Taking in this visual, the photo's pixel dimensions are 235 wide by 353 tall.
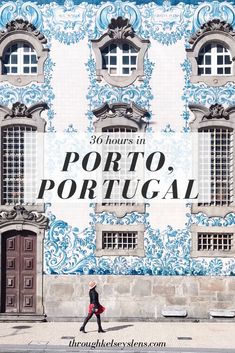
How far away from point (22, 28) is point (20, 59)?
82 cm

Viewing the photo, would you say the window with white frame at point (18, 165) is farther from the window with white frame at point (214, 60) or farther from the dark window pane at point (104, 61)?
the window with white frame at point (214, 60)

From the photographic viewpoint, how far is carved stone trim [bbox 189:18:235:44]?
2019 centimetres

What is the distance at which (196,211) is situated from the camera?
20.1 m

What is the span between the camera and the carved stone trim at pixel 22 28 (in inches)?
798

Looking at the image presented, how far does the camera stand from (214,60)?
2048cm

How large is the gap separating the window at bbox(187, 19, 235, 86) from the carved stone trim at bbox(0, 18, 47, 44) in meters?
3.92

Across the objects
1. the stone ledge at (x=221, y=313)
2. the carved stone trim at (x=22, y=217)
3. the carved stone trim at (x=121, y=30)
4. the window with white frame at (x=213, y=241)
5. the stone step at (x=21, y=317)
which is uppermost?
the carved stone trim at (x=121, y=30)

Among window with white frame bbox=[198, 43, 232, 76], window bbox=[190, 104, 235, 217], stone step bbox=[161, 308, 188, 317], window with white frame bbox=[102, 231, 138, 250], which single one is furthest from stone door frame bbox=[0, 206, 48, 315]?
window with white frame bbox=[198, 43, 232, 76]

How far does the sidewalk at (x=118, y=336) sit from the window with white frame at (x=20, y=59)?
21.6ft

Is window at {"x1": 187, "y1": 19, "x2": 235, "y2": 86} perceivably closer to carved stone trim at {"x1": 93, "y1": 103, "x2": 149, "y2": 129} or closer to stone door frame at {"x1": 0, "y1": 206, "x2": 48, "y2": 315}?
carved stone trim at {"x1": 93, "y1": 103, "x2": 149, "y2": 129}

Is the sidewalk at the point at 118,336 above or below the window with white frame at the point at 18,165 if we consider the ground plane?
below

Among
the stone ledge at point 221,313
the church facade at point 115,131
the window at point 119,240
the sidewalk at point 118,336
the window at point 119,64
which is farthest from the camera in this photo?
the window at point 119,64

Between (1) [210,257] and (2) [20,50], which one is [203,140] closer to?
(1) [210,257]

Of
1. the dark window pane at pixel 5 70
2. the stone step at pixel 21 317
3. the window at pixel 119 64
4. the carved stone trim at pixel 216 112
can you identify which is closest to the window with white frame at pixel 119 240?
the stone step at pixel 21 317
